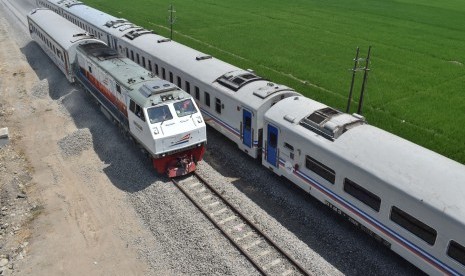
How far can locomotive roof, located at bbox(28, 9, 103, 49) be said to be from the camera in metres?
30.7

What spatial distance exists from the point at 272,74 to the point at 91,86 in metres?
16.0

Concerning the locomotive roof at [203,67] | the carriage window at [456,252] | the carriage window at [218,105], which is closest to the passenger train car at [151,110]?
the carriage window at [218,105]

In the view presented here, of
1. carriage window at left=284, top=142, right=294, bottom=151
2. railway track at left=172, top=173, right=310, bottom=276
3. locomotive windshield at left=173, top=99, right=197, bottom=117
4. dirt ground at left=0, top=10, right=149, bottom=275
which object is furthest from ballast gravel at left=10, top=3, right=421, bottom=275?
locomotive windshield at left=173, top=99, right=197, bottom=117

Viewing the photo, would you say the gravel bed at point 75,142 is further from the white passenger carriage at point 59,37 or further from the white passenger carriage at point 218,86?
the white passenger carriage at point 59,37

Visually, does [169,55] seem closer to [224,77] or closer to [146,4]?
[224,77]

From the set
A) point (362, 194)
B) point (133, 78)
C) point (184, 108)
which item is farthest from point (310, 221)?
point (133, 78)

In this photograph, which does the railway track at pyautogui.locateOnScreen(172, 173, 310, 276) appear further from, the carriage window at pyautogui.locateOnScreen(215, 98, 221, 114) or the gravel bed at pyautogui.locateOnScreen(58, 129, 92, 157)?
the gravel bed at pyautogui.locateOnScreen(58, 129, 92, 157)

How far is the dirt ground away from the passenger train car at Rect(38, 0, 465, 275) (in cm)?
690

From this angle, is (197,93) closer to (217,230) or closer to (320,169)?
(217,230)

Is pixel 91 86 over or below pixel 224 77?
below

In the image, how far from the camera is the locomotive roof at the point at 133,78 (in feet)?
63.3

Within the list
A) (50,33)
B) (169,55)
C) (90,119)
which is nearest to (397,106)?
(169,55)

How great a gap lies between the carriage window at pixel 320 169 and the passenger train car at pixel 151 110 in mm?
5511

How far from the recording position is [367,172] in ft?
45.2
